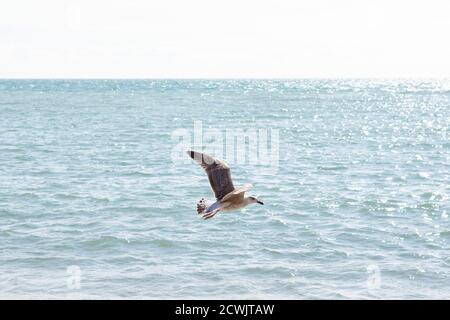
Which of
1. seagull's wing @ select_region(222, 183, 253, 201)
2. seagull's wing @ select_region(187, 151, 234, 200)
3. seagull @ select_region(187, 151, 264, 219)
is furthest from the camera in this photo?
seagull's wing @ select_region(187, 151, 234, 200)

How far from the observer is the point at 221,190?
10258 millimetres

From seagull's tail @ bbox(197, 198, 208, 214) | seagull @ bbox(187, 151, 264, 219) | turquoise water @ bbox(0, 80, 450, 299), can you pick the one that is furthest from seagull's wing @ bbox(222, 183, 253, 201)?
turquoise water @ bbox(0, 80, 450, 299)

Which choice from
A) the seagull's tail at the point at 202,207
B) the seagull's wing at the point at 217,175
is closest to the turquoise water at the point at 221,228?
the seagull's wing at the point at 217,175

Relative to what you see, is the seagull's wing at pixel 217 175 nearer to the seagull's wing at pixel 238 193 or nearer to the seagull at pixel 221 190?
the seagull at pixel 221 190

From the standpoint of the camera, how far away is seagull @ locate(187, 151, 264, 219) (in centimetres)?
951

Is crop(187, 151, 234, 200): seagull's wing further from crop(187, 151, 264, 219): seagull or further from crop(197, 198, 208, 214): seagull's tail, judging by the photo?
crop(197, 198, 208, 214): seagull's tail

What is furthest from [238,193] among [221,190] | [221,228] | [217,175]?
[221,228]

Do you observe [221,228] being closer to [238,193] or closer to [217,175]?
[217,175]

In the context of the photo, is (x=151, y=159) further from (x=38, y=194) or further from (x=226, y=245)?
(x=226, y=245)

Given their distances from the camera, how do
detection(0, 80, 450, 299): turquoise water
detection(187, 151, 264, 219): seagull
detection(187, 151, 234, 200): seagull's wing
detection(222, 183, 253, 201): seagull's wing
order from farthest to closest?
detection(0, 80, 450, 299): turquoise water, detection(187, 151, 234, 200): seagull's wing, detection(187, 151, 264, 219): seagull, detection(222, 183, 253, 201): seagull's wing

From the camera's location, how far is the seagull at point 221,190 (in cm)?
951

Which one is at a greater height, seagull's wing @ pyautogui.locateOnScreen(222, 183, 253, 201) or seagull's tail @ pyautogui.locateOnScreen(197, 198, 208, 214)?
seagull's wing @ pyautogui.locateOnScreen(222, 183, 253, 201)

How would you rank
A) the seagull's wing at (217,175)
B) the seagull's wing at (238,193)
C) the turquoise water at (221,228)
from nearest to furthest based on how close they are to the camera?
the seagull's wing at (238,193) → the seagull's wing at (217,175) → the turquoise water at (221,228)
